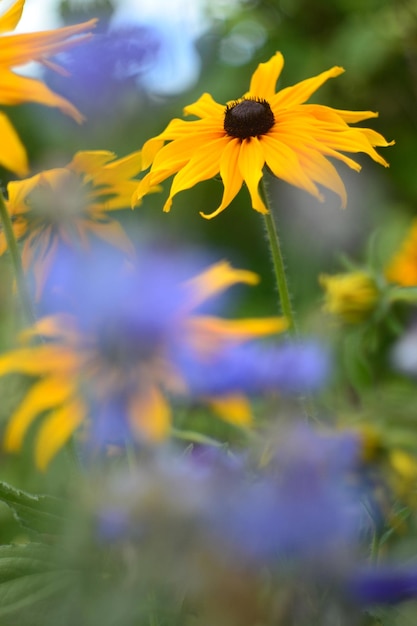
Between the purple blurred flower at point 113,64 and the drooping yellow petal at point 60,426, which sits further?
the purple blurred flower at point 113,64

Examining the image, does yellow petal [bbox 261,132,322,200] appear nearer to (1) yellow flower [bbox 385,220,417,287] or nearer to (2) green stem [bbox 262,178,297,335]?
(2) green stem [bbox 262,178,297,335]

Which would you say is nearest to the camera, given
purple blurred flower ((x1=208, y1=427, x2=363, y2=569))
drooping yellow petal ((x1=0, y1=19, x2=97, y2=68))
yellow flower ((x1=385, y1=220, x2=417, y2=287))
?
purple blurred flower ((x1=208, y1=427, x2=363, y2=569))

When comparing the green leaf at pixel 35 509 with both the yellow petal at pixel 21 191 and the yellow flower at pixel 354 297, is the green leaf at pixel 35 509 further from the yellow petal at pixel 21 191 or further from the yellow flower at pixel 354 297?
the yellow flower at pixel 354 297

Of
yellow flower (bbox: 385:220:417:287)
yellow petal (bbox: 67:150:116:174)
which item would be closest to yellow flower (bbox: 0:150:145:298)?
yellow petal (bbox: 67:150:116:174)

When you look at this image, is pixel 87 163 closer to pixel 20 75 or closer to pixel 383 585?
pixel 20 75

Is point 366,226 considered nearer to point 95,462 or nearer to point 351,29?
point 351,29

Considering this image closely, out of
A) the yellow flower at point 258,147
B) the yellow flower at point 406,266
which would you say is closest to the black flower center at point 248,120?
the yellow flower at point 258,147
